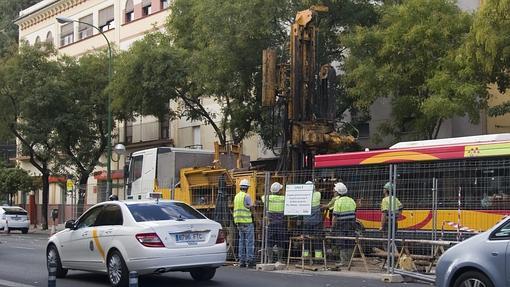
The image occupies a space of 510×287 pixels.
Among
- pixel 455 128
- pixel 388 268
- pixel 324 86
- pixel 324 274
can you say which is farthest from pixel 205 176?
pixel 455 128

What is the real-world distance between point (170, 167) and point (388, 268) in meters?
8.09

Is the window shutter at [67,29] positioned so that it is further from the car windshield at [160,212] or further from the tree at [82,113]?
the car windshield at [160,212]

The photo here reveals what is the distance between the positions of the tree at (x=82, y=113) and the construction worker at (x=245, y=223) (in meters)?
23.3

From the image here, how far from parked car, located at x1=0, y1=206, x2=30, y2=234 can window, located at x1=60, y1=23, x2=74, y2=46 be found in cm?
1645

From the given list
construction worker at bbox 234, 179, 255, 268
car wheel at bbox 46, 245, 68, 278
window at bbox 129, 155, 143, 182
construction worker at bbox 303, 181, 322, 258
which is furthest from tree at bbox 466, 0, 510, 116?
car wheel at bbox 46, 245, 68, 278

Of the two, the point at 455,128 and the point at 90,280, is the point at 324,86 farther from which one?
the point at 455,128

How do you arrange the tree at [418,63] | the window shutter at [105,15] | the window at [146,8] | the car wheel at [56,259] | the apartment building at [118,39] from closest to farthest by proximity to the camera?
the car wheel at [56,259] < the tree at [418,63] < the apartment building at [118,39] < the window at [146,8] < the window shutter at [105,15]

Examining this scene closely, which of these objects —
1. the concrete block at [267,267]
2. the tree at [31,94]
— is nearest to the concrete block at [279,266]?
the concrete block at [267,267]

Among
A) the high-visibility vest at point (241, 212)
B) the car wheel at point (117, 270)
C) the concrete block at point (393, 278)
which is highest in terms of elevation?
the high-visibility vest at point (241, 212)

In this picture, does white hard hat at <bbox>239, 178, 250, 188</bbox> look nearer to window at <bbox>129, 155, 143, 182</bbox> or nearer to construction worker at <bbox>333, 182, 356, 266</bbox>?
construction worker at <bbox>333, 182, 356, 266</bbox>

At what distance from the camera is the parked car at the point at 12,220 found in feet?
122

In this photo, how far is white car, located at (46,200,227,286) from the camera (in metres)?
11.1

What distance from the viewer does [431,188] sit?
15164 mm

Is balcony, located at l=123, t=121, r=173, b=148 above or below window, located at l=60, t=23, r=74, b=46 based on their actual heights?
below
